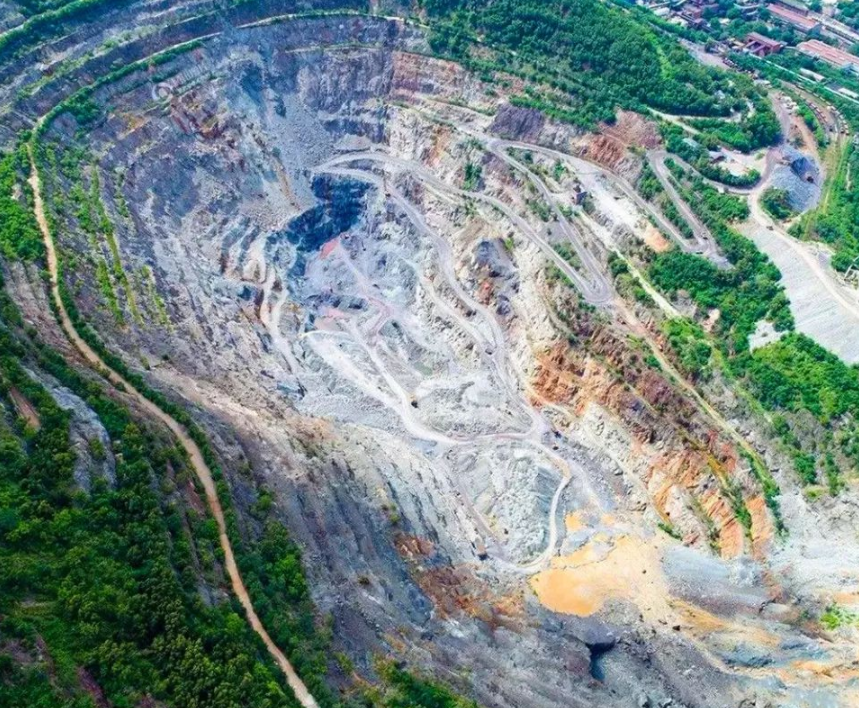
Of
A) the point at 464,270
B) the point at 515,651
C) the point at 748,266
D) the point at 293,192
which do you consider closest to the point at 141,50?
the point at 293,192

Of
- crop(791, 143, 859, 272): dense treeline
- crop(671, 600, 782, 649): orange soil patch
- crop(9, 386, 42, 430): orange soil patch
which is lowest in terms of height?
crop(671, 600, 782, 649): orange soil patch

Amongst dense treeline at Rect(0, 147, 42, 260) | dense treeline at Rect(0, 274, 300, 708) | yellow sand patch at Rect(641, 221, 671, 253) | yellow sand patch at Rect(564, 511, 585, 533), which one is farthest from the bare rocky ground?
dense treeline at Rect(0, 274, 300, 708)

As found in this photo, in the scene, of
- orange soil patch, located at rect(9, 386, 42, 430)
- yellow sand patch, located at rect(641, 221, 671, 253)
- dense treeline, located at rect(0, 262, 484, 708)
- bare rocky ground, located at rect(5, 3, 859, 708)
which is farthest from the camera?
yellow sand patch, located at rect(641, 221, 671, 253)

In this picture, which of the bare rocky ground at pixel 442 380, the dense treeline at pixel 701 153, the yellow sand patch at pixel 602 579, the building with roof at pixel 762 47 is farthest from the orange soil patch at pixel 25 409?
the building with roof at pixel 762 47

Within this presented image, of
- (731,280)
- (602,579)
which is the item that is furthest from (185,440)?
(731,280)

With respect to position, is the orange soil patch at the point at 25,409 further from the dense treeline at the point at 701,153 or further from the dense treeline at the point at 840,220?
the dense treeline at the point at 701,153

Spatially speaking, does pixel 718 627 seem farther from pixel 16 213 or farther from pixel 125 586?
pixel 16 213

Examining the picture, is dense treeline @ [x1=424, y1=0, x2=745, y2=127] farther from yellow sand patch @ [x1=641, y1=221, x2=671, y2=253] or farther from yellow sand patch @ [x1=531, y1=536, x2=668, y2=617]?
yellow sand patch @ [x1=531, y1=536, x2=668, y2=617]
